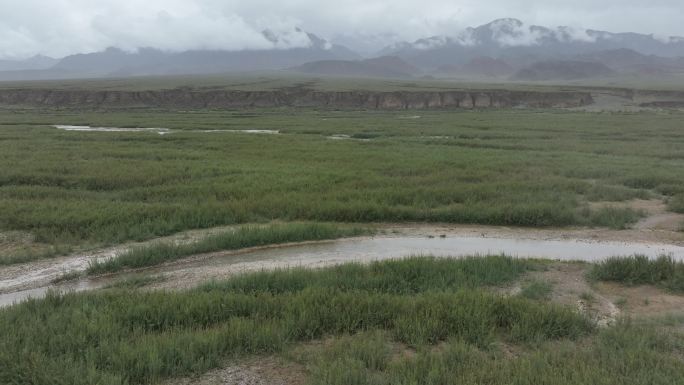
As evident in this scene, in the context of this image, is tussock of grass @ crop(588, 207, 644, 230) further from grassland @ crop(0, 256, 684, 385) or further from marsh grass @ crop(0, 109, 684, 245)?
grassland @ crop(0, 256, 684, 385)

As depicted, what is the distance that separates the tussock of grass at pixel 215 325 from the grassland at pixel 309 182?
5.39 meters

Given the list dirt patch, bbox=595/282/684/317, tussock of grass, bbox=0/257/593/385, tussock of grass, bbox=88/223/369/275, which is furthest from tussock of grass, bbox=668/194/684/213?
tussock of grass, bbox=0/257/593/385

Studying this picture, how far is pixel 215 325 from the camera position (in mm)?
6500

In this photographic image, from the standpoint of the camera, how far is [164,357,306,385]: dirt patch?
5301 millimetres

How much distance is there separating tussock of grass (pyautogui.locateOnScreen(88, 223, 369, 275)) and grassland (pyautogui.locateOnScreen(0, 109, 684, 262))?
64.4 inches

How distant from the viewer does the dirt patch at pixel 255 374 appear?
530cm

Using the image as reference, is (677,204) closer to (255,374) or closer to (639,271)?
(639,271)

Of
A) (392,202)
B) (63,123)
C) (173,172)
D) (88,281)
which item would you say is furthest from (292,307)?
(63,123)

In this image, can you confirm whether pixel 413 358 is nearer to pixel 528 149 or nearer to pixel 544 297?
pixel 544 297

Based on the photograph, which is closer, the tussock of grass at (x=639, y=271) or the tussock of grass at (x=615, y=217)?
the tussock of grass at (x=639, y=271)

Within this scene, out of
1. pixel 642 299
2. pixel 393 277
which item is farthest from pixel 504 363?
pixel 642 299

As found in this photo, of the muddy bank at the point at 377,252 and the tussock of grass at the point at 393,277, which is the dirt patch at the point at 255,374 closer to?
the tussock of grass at the point at 393,277

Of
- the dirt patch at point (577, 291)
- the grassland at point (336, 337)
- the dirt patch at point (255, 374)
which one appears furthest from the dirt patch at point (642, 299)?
the dirt patch at point (255, 374)

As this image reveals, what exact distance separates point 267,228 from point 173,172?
354 inches
